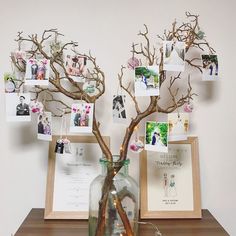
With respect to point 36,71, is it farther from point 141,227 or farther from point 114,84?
point 141,227

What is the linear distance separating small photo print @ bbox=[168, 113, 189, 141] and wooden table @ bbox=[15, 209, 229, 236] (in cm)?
33

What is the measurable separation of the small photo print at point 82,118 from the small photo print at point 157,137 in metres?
0.20

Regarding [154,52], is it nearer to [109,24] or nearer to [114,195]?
[109,24]

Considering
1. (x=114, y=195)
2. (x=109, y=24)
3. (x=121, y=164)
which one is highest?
(x=109, y=24)

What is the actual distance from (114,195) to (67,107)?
399 mm

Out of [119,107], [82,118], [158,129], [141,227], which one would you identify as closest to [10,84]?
[82,118]

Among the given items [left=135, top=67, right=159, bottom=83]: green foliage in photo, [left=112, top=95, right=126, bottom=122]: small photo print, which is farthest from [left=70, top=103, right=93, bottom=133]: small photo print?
[left=135, top=67, right=159, bottom=83]: green foliage in photo

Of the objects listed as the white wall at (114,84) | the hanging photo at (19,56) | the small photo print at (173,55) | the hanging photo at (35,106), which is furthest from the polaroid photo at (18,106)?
the small photo print at (173,55)

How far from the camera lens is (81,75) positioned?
1.33 metres

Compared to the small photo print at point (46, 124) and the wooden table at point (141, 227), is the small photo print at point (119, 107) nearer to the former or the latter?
the small photo print at point (46, 124)

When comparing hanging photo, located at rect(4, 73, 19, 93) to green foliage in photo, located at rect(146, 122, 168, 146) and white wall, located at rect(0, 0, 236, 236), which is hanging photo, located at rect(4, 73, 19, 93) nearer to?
white wall, located at rect(0, 0, 236, 236)

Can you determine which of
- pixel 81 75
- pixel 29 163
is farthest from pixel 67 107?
pixel 29 163

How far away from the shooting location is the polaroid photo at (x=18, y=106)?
1264 mm

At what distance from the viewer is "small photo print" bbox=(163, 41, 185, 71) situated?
1216mm
